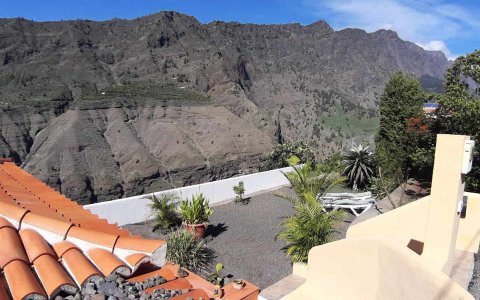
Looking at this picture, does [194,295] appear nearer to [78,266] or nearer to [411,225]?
[78,266]

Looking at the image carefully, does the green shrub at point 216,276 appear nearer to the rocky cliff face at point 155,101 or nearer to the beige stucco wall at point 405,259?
the beige stucco wall at point 405,259

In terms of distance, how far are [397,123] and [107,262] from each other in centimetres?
A: 1496

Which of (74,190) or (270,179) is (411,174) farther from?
(74,190)

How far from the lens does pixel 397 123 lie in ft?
52.5

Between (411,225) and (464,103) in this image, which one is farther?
(464,103)

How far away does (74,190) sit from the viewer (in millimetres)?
45469

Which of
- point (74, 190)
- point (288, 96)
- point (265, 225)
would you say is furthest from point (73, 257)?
point (288, 96)

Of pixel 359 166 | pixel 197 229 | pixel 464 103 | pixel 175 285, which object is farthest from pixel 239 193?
pixel 175 285

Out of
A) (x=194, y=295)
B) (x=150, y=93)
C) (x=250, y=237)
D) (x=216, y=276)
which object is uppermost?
(x=150, y=93)

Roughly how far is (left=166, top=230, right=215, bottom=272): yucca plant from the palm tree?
9.52m

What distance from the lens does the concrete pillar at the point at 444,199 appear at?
17.7 feet

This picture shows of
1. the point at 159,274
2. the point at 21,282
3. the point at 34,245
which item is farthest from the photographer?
the point at 159,274

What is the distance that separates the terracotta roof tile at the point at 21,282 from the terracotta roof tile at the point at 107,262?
520 mm

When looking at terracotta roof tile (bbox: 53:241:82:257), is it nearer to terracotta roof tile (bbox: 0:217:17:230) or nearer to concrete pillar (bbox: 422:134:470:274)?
terracotta roof tile (bbox: 0:217:17:230)
